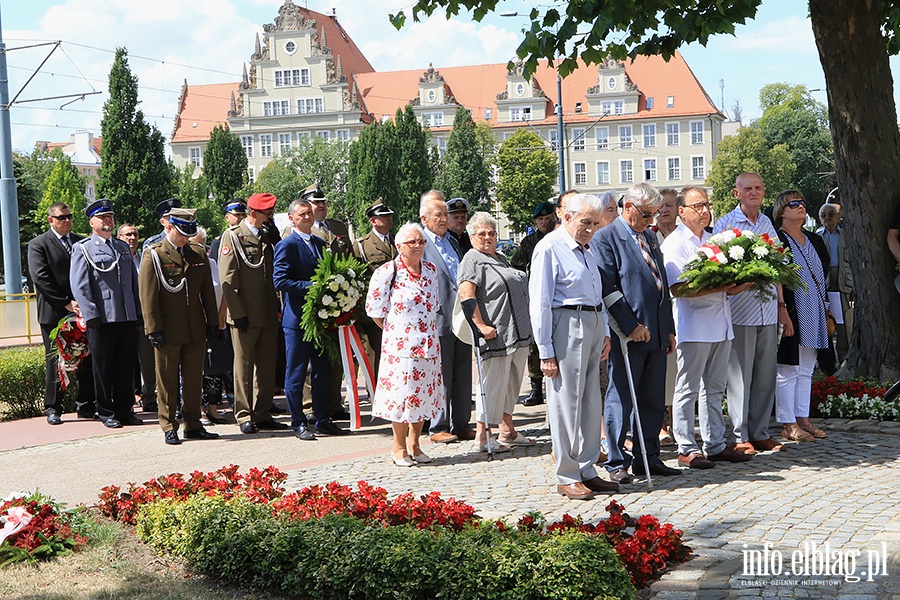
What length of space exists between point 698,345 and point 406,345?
236cm

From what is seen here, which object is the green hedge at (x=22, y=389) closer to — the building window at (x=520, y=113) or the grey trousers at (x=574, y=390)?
the grey trousers at (x=574, y=390)

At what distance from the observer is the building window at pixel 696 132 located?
105m

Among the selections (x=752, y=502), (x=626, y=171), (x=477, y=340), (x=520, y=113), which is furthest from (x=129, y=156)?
(x=752, y=502)

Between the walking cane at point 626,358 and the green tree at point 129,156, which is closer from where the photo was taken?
the walking cane at point 626,358

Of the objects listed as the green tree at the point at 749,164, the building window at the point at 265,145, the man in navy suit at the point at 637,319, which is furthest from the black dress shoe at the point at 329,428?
the building window at the point at 265,145

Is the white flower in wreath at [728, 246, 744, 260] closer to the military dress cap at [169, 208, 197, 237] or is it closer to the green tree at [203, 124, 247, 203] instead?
the military dress cap at [169, 208, 197, 237]

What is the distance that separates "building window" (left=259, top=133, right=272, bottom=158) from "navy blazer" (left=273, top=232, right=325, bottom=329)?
102 m

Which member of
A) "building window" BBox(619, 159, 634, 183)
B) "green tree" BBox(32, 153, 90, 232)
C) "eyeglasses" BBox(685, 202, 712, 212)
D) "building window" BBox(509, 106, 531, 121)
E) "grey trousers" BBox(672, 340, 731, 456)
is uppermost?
"building window" BBox(509, 106, 531, 121)

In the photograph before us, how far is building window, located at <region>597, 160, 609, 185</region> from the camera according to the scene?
109 metres

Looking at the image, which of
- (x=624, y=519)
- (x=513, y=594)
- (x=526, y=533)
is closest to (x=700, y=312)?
(x=624, y=519)

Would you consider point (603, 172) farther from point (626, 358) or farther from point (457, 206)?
point (626, 358)

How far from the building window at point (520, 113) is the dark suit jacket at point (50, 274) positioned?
99721mm

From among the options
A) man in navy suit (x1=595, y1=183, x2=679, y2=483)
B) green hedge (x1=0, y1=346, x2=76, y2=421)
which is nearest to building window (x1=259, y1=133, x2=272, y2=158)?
green hedge (x1=0, y1=346, x2=76, y2=421)

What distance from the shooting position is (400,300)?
891 centimetres
